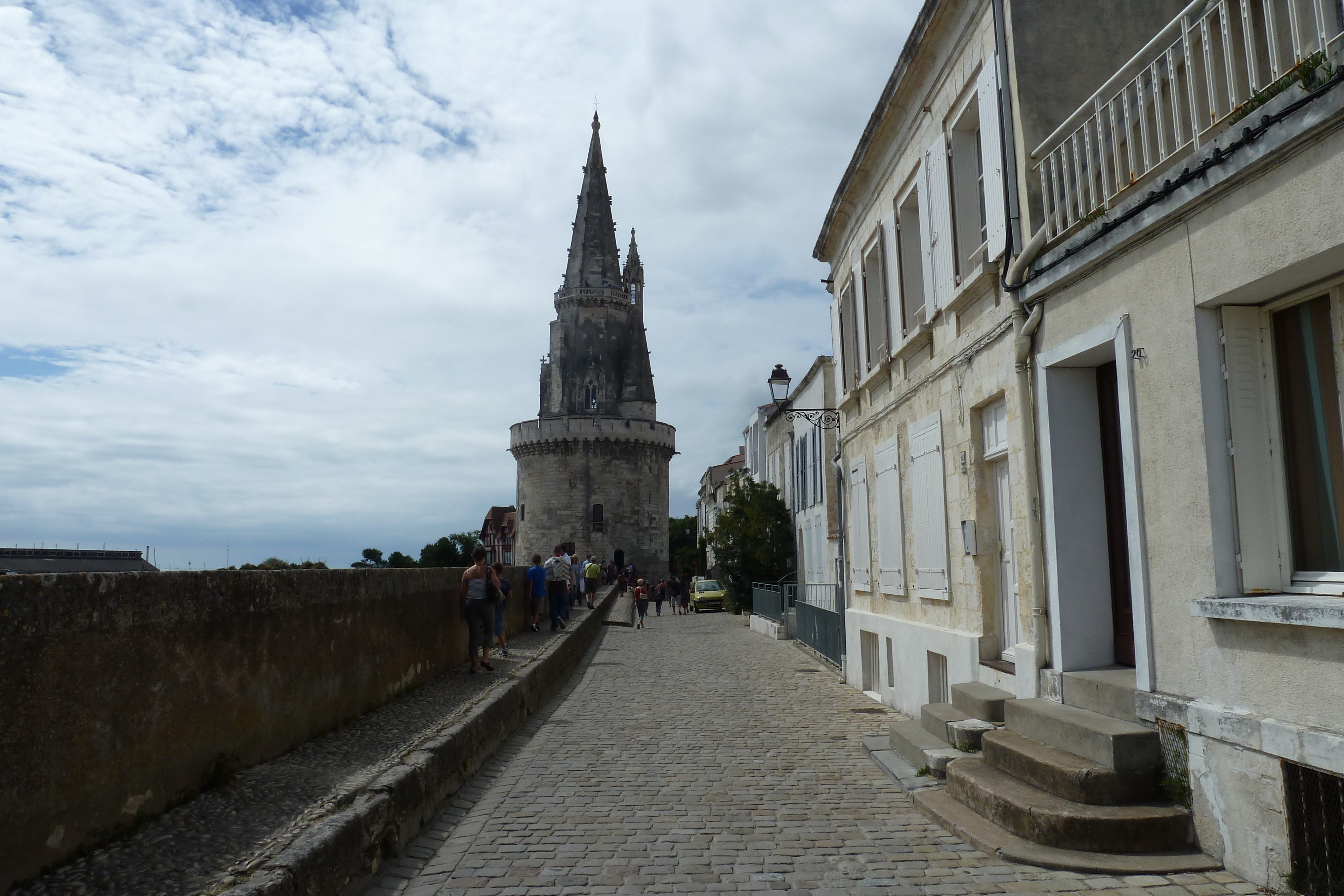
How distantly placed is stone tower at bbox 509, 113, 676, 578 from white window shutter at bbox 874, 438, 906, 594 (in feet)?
134

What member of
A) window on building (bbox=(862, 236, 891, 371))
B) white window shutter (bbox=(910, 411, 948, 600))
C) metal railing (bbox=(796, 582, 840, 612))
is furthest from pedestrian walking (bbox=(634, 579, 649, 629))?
white window shutter (bbox=(910, 411, 948, 600))

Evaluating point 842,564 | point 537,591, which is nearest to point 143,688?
point 842,564

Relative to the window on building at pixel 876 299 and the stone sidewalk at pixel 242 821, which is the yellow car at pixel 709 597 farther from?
the stone sidewalk at pixel 242 821

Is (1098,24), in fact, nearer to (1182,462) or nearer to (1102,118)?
(1102,118)

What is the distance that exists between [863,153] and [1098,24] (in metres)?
4.00

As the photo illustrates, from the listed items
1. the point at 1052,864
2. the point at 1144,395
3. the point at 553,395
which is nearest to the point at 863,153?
the point at 1144,395

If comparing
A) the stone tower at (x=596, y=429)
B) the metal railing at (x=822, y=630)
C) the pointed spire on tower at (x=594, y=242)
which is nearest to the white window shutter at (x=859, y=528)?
the metal railing at (x=822, y=630)

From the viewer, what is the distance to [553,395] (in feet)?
177

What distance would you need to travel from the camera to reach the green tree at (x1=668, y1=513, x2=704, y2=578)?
185 feet

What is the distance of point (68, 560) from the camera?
50.8 feet

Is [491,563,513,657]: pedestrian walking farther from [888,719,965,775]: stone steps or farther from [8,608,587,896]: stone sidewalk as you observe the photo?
[888,719,965,775]: stone steps

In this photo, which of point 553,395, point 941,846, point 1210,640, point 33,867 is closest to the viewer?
point 33,867

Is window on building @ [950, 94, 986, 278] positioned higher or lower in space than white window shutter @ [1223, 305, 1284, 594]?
higher

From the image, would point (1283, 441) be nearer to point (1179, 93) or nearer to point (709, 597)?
point (1179, 93)
